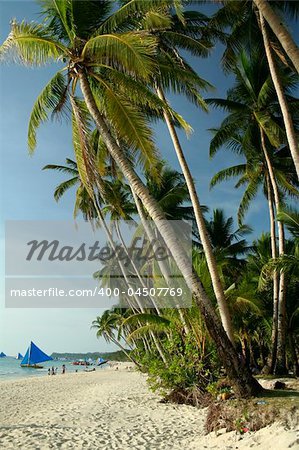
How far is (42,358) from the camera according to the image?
54938 mm

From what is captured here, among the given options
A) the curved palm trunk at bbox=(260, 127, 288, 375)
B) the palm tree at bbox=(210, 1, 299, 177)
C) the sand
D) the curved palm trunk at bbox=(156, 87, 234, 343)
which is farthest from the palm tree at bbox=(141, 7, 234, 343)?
the curved palm trunk at bbox=(260, 127, 288, 375)

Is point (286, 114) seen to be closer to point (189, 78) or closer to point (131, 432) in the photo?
point (189, 78)

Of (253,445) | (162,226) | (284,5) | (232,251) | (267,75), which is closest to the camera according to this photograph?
(253,445)

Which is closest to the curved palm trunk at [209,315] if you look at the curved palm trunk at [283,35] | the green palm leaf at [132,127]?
the green palm leaf at [132,127]

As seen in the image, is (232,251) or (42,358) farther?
(42,358)

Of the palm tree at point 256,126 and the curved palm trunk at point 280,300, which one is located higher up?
the palm tree at point 256,126

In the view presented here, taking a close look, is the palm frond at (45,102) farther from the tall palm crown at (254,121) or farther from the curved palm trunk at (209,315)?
the tall palm crown at (254,121)

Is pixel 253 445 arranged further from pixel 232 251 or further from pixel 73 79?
pixel 232 251

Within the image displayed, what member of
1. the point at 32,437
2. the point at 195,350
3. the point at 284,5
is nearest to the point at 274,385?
the point at 195,350

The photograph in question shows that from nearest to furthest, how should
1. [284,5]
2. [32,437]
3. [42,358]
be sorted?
[32,437] → [284,5] → [42,358]

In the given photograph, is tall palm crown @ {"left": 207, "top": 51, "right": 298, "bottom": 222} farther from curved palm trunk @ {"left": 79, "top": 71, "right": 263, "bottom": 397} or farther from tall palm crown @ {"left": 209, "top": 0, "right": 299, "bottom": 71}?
curved palm trunk @ {"left": 79, "top": 71, "right": 263, "bottom": 397}

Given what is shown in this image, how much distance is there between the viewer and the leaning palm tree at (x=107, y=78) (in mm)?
7828

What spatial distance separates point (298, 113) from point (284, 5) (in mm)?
4534

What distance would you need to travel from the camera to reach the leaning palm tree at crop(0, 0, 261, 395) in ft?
25.7
